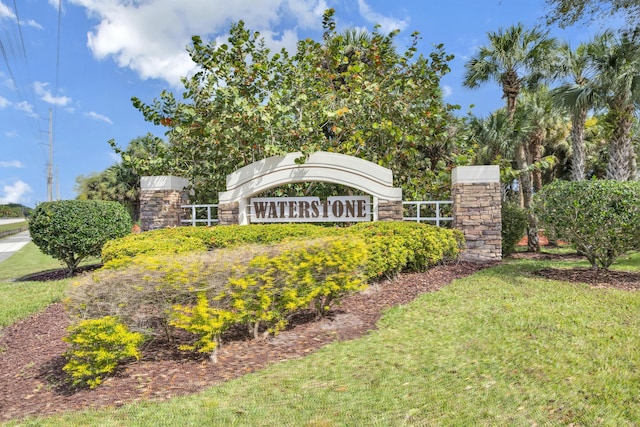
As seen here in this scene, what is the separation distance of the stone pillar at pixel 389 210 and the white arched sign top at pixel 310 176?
10 centimetres

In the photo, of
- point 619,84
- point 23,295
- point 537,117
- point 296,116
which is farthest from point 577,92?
point 23,295

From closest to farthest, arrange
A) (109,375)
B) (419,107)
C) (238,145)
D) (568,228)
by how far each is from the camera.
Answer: (109,375), (568,228), (238,145), (419,107)

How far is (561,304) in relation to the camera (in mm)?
5980

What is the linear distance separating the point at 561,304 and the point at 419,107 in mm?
8057

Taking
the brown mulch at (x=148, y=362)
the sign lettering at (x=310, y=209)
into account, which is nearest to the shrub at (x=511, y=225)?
A: the sign lettering at (x=310, y=209)

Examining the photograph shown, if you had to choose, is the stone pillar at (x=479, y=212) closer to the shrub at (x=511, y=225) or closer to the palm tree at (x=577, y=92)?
the shrub at (x=511, y=225)

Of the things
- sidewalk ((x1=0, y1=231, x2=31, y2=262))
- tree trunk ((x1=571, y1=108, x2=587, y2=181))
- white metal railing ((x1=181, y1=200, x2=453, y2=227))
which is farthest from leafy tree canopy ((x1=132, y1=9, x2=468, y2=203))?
sidewalk ((x1=0, y1=231, x2=31, y2=262))

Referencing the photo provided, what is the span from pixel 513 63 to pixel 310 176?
9933 millimetres

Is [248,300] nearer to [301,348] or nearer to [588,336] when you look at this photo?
[301,348]

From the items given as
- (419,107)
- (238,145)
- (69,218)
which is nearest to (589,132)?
(419,107)

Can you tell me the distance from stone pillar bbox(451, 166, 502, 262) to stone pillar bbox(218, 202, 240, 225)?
5332 mm

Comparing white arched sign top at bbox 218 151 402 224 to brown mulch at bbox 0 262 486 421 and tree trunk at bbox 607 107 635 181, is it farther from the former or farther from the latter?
tree trunk at bbox 607 107 635 181

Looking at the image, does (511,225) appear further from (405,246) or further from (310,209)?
(405,246)

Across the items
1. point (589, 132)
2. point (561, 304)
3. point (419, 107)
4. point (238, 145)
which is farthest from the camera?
point (589, 132)
